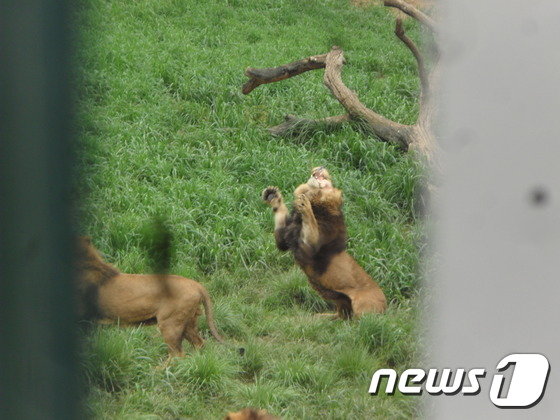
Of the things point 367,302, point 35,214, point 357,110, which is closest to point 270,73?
point 357,110

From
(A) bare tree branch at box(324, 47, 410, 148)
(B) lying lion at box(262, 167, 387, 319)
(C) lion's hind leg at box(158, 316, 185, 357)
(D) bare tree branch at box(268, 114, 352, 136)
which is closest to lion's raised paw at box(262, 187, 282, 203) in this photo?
(B) lying lion at box(262, 167, 387, 319)

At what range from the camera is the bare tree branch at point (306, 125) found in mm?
5191

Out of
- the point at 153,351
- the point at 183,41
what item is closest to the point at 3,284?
the point at 153,351

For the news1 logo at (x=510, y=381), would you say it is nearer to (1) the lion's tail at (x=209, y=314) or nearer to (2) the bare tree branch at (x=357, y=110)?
(1) the lion's tail at (x=209, y=314)

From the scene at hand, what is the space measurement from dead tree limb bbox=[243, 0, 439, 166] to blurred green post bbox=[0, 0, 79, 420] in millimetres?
4194

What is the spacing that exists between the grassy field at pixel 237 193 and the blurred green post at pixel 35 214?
2.3 inches

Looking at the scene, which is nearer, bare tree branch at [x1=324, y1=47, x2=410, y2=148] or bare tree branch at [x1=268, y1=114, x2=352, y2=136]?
bare tree branch at [x1=324, y1=47, x2=410, y2=148]

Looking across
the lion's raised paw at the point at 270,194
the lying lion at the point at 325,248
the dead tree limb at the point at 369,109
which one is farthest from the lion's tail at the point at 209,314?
the dead tree limb at the point at 369,109

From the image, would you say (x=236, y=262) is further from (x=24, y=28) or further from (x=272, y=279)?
(x=24, y=28)

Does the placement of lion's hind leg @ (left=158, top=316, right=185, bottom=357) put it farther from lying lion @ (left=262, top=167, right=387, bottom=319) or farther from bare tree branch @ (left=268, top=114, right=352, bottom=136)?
bare tree branch @ (left=268, top=114, right=352, bottom=136)

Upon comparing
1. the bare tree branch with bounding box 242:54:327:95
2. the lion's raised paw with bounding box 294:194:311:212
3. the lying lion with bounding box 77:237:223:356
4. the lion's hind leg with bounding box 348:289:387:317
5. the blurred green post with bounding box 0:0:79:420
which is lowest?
the lion's hind leg with bounding box 348:289:387:317

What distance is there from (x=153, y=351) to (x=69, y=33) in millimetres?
2432

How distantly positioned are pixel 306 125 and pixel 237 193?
104 cm

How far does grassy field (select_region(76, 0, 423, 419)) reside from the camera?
2674mm
